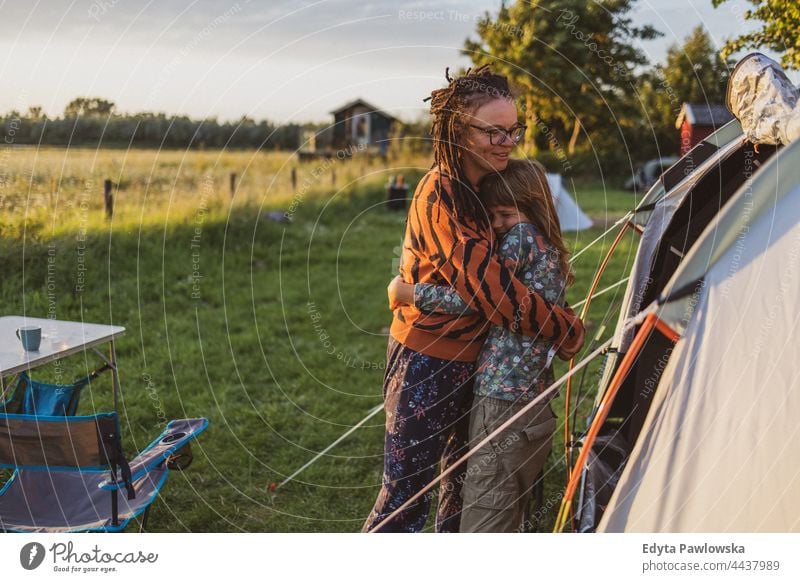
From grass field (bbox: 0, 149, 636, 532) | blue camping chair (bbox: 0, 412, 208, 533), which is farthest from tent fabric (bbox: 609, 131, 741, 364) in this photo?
blue camping chair (bbox: 0, 412, 208, 533)

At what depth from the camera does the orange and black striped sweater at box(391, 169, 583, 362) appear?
2.22 metres

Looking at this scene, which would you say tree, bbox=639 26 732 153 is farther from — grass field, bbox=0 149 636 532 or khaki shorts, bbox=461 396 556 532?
khaki shorts, bbox=461 396 556 532

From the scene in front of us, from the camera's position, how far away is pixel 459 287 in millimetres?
2268

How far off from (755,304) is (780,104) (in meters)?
0.62

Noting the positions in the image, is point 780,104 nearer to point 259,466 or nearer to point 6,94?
point 259,466

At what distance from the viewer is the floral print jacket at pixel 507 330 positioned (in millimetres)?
2293

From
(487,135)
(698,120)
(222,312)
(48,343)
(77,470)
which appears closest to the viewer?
(487,135)

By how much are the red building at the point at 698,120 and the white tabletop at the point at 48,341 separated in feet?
9.19

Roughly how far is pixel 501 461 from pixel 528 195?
830 mm

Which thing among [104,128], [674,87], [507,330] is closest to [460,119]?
[507,330]

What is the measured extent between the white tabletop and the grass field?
908 mm

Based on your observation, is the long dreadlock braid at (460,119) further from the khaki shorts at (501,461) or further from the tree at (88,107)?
the tree at (88,107)

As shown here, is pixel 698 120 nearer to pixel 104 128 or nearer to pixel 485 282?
pixel 485 282
